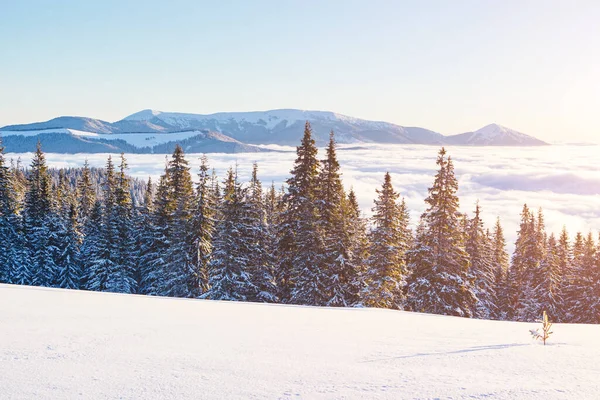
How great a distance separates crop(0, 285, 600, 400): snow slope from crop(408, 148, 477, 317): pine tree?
748 inches

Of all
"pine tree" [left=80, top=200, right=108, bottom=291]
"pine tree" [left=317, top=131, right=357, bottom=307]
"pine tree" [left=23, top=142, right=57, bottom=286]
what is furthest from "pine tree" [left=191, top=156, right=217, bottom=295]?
"pine tree" [left=23, top=142, right=57, bottom=286]

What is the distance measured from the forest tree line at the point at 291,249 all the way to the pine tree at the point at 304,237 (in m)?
0.08

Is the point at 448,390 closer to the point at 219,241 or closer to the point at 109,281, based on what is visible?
the point at 219,241

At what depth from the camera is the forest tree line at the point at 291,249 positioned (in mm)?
29328

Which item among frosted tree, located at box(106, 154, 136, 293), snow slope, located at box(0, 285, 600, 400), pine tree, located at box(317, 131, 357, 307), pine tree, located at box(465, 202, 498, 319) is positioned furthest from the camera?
pine tree, located at box(465, 202, 498, 319)

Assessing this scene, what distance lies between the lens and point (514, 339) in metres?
9.10

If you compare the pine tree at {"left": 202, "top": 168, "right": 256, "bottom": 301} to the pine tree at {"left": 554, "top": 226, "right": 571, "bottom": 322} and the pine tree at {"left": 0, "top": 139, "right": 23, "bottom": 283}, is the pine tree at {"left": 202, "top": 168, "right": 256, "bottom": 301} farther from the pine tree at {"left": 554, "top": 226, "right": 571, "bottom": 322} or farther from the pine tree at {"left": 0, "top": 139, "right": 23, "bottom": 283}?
the pine tree at {"left": 554, "top": 226, "right": 571, "bottom": 322}

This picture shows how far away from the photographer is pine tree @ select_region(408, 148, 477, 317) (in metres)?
29.1

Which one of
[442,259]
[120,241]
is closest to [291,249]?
[442,259]

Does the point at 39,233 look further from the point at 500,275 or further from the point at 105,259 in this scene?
the point at 500,275

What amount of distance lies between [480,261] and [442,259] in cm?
1635

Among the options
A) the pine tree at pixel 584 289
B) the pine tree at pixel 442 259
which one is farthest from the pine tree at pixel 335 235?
the pine tree at pixel 584 289

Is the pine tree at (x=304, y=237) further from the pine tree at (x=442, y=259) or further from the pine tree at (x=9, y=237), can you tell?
the pine tree at (x=9, y=237)

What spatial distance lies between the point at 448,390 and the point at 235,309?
8.31 m
